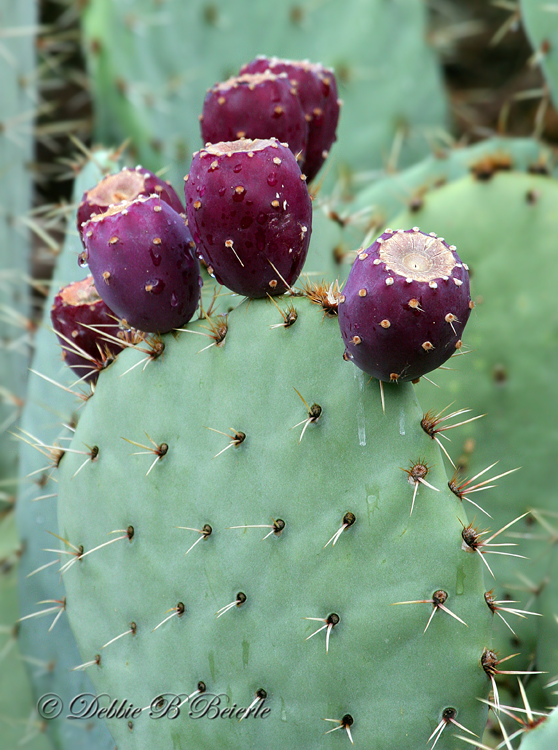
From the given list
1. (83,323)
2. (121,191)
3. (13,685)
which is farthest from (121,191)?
(13,685)

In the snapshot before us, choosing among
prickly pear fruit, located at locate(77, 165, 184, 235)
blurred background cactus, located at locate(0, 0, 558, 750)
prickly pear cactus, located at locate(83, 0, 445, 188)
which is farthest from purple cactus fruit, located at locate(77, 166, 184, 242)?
prickly pear cactus, located at locate(83, 0, 445, 188)

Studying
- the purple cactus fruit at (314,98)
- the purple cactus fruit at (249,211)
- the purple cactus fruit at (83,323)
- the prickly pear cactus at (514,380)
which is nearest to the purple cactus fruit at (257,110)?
the purple cactus fruit at (314,98)

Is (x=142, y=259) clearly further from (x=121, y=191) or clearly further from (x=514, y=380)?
(x=514, y=380)

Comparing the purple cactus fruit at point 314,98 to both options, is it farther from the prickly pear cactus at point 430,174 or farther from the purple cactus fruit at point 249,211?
the prickly pear cactus at point 430,174

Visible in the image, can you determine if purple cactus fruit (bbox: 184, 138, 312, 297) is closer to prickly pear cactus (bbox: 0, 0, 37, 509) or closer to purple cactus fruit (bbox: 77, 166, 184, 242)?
purple cactus fruit (bbox: 77, 166, 184, 242)

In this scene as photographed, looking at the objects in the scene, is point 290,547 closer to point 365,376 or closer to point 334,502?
point 334,502

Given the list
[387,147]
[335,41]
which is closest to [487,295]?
[387,147]
